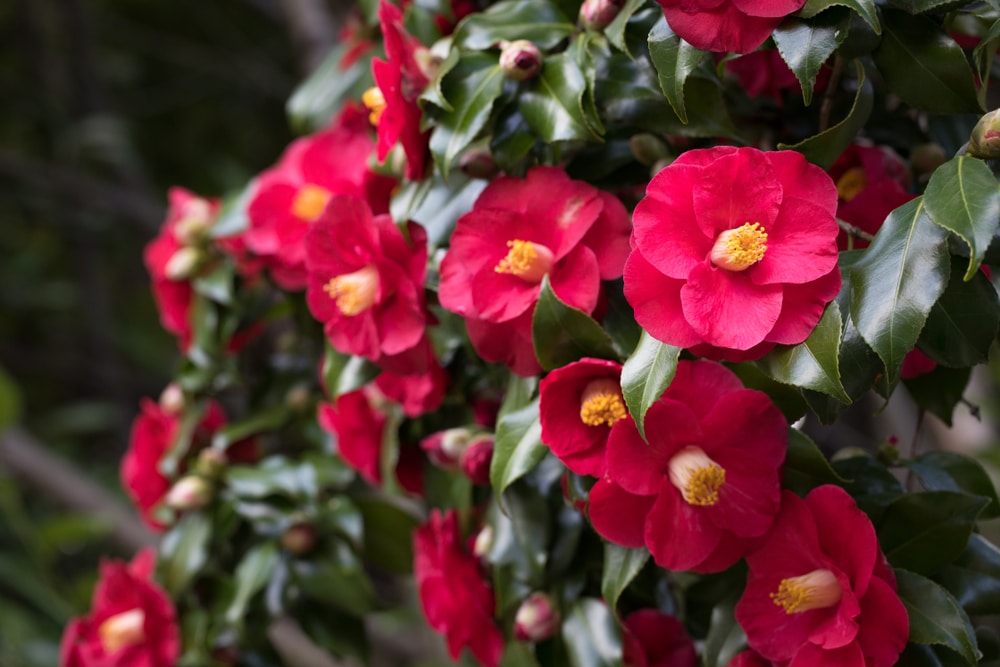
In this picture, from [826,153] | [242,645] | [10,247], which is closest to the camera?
[826,153]

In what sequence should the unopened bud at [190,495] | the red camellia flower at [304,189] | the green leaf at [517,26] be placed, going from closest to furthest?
the green leaf at [517,26] < the red camellia flower at [304,189] < the unopened bud at [190,495]

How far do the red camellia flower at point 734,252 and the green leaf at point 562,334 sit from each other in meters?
0.06

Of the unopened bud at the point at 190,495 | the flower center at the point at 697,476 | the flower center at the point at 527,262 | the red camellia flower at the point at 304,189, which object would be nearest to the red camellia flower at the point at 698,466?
the flower center at the point at 697,476

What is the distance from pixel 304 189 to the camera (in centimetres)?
83

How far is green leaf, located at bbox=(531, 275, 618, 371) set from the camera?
547mm

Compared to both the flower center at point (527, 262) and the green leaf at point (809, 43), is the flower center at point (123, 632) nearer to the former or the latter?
the flower center at point (527, 262)

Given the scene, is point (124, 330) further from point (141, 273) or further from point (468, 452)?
point (468, 452)

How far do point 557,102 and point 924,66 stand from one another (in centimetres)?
22

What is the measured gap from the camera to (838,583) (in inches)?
21.5

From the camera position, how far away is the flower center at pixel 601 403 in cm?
54

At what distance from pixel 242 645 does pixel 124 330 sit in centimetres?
167

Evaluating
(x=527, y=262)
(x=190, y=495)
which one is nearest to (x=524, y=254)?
(x=527, y=262)

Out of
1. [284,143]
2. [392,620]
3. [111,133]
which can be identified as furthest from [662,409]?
[284,143]

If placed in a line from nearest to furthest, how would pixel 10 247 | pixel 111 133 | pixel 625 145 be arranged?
pixel 625 145 → pixel 111 133 → pixel 10 247
